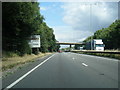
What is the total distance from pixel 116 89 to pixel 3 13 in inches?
756

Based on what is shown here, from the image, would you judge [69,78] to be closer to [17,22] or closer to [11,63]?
[11,63]

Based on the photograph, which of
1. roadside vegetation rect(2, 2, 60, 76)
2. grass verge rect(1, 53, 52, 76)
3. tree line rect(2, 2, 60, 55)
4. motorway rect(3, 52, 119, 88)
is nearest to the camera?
motorway rect(3, 52, 119, 88)

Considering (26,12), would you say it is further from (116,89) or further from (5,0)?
(116,89)

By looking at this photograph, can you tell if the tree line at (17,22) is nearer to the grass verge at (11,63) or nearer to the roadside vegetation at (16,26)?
the roadside vegetation at (16,26)

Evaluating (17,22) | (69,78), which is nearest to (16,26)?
(17,22)

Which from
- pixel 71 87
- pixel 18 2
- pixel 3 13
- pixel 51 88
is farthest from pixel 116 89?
pixel 3 13

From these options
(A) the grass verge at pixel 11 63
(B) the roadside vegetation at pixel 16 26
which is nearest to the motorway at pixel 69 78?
(A) the grass verge at pixel 11 63

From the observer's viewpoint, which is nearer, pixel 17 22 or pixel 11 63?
pixel 11 63

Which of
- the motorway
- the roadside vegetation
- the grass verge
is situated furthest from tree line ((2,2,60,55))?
the motorway

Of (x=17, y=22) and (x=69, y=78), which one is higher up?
(x=17, y=22)

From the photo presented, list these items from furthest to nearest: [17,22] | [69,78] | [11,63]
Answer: [17,22]
[11,63]
[69,78]

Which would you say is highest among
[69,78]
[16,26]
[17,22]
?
[17,22]

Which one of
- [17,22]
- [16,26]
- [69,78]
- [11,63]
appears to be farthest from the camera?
[16,26]

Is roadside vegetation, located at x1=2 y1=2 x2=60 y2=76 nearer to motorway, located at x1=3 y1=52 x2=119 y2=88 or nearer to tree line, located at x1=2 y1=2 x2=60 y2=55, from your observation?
tree line, located at x1=2 y1=2 x2=60 y2=55
